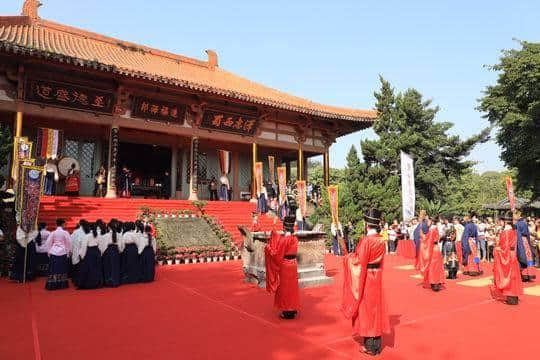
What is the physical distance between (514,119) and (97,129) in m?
17.4

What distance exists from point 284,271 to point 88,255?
3.97 metres

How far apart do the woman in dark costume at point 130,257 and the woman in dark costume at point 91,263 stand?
0.47 metres

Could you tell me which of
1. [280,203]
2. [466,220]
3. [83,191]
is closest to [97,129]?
[83,191]

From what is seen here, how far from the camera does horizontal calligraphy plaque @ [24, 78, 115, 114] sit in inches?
438

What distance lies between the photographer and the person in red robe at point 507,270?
5445 mm

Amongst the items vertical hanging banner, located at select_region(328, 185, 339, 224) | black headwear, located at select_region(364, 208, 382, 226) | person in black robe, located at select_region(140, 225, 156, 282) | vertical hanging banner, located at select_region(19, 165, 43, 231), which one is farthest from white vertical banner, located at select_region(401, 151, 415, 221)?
vertical hanging banner, located at select_region(19, 165, 43, 231)

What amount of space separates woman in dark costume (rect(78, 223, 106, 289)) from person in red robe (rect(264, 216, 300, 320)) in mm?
3572

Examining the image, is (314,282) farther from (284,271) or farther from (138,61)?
(138,61)

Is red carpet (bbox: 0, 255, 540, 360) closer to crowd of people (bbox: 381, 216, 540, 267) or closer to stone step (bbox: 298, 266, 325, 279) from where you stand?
stone step (bbox: 298, 266, 325, 279)

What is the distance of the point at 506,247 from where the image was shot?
575 cm

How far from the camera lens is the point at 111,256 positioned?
6.81m

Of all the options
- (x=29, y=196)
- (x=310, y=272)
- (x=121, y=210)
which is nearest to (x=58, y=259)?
(x=29, y=196)

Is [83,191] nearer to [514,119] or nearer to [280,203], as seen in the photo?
[280,203]

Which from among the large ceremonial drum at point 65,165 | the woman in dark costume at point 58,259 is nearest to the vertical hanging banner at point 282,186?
the large ceremonial drum at point 65,165
